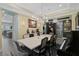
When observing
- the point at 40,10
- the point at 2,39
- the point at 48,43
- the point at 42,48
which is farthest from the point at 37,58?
the point at 40,10

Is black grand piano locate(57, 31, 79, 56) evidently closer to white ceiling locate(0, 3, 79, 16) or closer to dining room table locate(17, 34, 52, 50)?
dining room table locate(17, 34, 52, 50)

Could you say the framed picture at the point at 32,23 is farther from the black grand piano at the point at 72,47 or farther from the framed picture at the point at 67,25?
the black grand piano at the point at 72,47

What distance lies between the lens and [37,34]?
2.27 metres

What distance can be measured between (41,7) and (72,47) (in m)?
1.03

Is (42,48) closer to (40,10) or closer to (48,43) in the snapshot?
(48,43)

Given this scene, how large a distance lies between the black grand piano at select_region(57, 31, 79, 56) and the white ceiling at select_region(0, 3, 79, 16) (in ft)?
1.85

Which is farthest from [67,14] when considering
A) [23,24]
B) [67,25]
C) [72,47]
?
[23,24]

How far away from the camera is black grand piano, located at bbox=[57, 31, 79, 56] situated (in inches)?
81.3

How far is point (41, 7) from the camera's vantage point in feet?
7.18

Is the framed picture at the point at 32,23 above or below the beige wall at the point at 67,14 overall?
below

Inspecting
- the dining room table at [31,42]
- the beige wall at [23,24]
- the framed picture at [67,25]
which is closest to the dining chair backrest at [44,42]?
the dining room table at [31,42]

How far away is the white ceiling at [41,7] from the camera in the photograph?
2.13 metres

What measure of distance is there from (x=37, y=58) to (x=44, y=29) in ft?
2.06

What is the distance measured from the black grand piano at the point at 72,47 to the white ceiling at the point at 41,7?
22.2 inches
